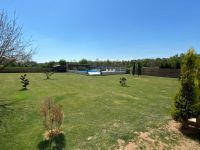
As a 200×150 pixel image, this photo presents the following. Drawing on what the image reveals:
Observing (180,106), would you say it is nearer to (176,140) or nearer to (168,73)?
(176,140)

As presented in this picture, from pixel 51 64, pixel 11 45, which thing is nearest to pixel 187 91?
pixel 11 45

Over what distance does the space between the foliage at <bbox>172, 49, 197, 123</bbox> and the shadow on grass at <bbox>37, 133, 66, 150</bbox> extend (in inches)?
137

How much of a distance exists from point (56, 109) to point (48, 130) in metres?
0.71

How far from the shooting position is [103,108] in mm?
7840

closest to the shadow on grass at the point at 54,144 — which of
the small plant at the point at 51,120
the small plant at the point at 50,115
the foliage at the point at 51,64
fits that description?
the small plant at the point at 51,120

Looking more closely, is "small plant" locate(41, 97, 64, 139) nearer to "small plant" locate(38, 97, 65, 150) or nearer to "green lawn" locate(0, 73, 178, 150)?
"small plant" locate(38, 97, 65, 150)

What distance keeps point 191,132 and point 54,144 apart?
399 cm

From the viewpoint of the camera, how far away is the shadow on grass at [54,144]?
4.40m

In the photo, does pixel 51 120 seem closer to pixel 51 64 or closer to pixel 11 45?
pixel 11 45

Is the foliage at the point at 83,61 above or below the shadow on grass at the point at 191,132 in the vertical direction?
above

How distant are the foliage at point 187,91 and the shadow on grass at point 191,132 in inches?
10.5

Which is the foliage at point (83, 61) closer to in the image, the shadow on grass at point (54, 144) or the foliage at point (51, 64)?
the foliage at point (51, 64)

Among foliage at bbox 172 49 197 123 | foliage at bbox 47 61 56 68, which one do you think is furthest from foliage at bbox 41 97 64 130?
foliage at bbox 47 61 56 68

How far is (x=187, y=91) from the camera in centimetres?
541
